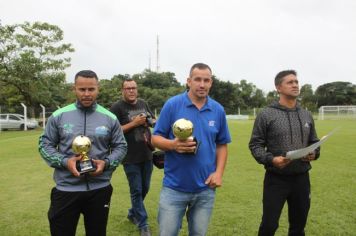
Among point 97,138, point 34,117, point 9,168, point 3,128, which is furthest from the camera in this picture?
point 34,117

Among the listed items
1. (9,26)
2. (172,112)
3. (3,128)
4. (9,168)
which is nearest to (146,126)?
(172,112)

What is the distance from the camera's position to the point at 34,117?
3319 centimetres

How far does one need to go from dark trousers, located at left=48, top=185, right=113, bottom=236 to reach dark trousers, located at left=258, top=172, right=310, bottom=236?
167 centimetres

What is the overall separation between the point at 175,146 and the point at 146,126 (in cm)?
217

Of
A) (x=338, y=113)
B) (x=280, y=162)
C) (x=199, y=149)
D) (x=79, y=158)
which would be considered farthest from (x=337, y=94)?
(x=79, y=158)

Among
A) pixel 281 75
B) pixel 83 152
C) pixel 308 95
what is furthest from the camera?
pixel 308 95

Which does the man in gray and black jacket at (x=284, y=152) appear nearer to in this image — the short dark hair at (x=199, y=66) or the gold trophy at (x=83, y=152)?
the short dark hair at (x=199, y=66)

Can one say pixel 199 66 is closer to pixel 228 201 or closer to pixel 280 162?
pixel 280 162

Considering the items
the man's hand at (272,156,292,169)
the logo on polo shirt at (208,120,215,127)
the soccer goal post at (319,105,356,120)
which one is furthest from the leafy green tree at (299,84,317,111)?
the logo on polo shirt at (208,120,215,127)

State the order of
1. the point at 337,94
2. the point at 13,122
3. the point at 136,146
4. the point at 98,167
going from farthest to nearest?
the point at 337,94 → the point at 13,122 → the point at 136,146 → the point at 98,167

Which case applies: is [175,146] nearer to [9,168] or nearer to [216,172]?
[216,172]

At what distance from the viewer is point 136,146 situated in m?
5.56

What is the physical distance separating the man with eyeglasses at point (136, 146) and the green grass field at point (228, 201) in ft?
1.36

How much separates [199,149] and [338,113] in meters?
54.3
